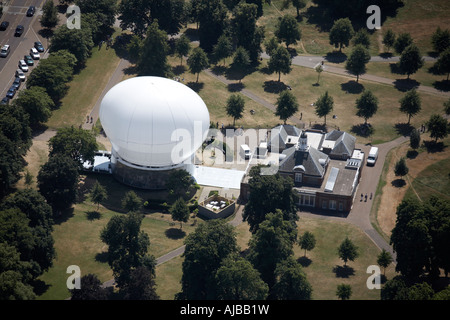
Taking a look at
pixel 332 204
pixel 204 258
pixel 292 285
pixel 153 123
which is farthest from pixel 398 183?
pixel 204 258


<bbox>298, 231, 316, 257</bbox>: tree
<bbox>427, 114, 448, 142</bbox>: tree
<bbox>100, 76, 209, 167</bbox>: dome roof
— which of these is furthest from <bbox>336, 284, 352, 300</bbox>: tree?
<bbox>427, 114, 448, 142</bbox>: tree

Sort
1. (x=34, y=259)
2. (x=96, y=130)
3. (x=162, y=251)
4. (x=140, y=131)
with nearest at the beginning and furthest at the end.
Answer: (x=34, y=259)
(x=162, y=251)
(x=140, y=131)
(x=96, y=130)

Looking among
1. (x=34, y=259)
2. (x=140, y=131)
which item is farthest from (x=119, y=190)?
(x=34, y=259)

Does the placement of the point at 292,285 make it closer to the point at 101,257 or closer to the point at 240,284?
the point at 240,284

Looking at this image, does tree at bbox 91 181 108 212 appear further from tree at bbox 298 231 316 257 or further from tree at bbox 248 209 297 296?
tree at bbox 298 231 316 257

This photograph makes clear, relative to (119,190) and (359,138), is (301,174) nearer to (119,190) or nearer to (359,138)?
(359,138)
